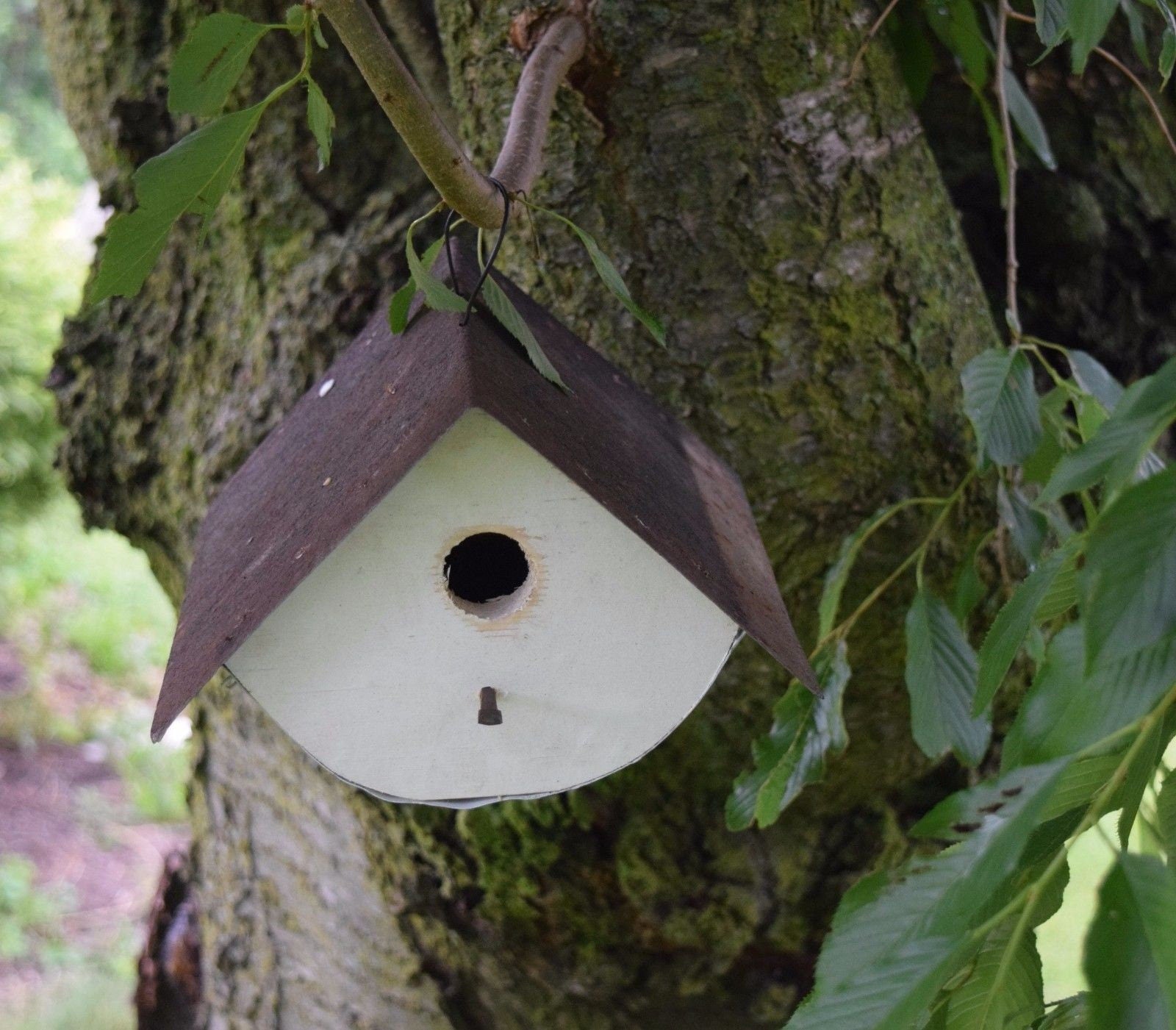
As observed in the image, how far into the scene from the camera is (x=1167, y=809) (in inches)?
24.2

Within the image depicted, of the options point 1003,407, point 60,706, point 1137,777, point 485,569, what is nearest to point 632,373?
point 485,569

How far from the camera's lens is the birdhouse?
77cm

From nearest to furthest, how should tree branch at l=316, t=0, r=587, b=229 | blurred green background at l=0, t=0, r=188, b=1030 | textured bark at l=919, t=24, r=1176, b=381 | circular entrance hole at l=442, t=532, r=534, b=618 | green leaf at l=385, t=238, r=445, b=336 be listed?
tree branch at l=316, t=0, r=587, b=229 → green leaf at l=385, t=238, r=445, b=336 → circular entrance hole at l=442, t=532, r=534, b=618 → textured bark at l=919, t=24, r=1176, b=381 → blurred green background at l=0, t=0, r=188, b=1030

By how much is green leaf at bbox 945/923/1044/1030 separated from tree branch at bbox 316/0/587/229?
54 centimetres

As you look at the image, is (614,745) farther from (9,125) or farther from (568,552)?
(9,125)

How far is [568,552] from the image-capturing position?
816mm

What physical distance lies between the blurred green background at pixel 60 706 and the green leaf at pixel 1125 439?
2598 millimetres

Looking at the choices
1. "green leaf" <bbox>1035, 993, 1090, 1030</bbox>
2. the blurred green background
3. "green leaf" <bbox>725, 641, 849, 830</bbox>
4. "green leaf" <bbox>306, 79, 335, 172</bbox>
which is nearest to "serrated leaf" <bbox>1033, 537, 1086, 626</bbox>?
"green leaf" <bbox>1035, 993, 1090, 1030</bbox>

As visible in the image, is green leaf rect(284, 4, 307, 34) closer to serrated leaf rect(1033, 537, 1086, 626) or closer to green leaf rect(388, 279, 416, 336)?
green leaf rect(388, 279, 416, 336)

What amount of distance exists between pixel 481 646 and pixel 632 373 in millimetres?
466

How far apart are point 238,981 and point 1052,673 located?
4.51 feet

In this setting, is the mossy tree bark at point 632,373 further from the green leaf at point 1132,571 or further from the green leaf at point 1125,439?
the green leaf at point 1132,571

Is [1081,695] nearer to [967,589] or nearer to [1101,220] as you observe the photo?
[967,589]

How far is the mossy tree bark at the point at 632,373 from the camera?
1192 mm
